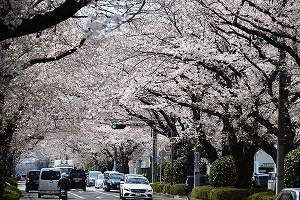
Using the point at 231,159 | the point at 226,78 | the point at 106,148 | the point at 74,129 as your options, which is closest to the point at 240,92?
the point at 226,78

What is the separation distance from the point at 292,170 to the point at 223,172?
11224 mm

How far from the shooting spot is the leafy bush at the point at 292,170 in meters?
22.9

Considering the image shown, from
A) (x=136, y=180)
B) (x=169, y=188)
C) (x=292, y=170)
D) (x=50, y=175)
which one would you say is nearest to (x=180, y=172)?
(x=169, y=188)

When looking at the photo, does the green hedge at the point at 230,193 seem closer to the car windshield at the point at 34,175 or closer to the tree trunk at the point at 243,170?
the tree trunk at the point at 243,170

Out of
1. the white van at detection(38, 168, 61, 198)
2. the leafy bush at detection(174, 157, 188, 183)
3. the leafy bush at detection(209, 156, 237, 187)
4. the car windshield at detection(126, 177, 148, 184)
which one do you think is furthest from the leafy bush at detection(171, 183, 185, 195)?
the leafy bush at detection(209, 156, 237, 187)

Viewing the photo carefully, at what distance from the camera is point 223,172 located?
34.2 m

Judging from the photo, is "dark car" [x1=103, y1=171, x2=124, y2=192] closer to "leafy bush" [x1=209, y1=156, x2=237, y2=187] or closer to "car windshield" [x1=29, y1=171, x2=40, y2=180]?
"car windshield" [x1=29, y1=171, x2=40, y2=180]

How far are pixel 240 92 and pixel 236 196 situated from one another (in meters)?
6.59

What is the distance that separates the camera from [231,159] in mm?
33969

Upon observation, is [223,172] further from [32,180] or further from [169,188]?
[32,180]

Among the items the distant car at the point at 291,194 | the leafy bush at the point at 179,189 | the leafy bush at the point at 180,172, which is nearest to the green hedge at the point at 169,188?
the leafy bush at the point at 179,189

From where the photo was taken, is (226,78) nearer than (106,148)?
Yes

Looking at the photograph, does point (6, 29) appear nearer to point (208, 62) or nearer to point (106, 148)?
point (208, 62)

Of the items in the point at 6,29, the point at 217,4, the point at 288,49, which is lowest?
the point at 6,29
